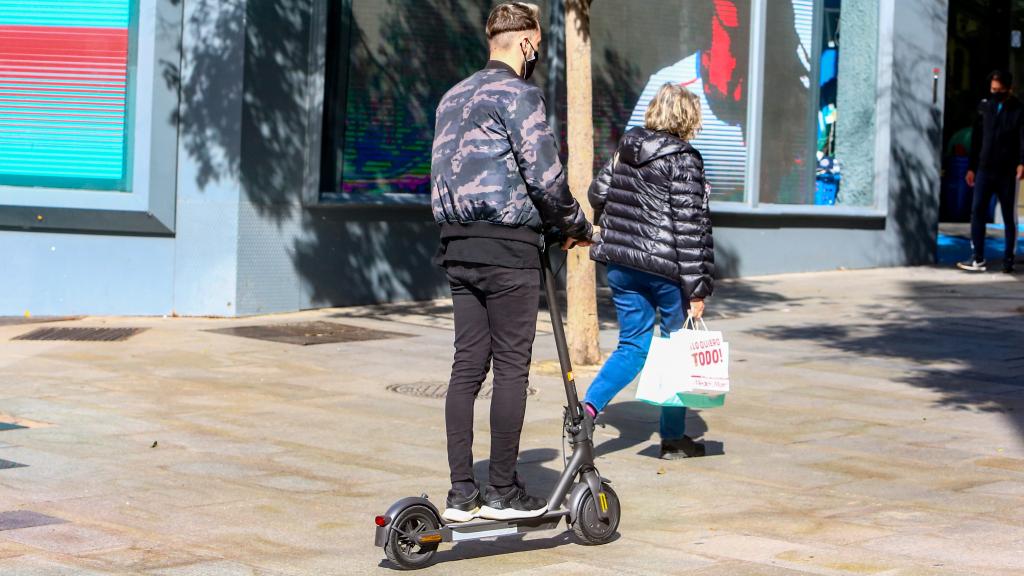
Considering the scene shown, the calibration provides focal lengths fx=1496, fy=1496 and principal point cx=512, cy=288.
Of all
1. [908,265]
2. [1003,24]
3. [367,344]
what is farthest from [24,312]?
[1003,24]

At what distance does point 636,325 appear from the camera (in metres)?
7.21

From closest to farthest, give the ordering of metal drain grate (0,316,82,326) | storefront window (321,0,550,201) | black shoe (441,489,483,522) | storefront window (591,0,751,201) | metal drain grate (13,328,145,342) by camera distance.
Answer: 1. black shoe (441,489,483,522)
2. metal drain grate (13,328,145,342)
3. metal drain grate (0,316,82,326)
4. storefront window (321,0,550,201)
5. storefront window (591,0,751,201)

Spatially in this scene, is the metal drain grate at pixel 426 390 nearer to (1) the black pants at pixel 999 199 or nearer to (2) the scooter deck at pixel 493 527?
(2) the scooter deck at pixel 493 527

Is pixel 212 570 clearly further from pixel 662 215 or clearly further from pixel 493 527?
pixel 662 215

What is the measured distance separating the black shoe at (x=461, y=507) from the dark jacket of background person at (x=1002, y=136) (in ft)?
38.4

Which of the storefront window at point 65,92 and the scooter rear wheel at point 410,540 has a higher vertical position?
the storefront window at point 65,92

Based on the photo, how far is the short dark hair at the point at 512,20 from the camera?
215 inches

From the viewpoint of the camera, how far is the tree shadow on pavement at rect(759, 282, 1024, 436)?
9.35m

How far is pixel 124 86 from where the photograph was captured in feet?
39.2

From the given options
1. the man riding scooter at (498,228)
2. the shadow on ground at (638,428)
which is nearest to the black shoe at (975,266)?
the shadow on ground at (638,428)

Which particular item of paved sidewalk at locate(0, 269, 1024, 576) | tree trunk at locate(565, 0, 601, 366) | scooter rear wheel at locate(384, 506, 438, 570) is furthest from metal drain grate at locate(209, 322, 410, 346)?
scooter rear wheel at locate(384, 506, 438, 570)

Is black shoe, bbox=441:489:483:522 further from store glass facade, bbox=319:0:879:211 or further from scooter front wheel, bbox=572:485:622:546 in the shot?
store glass facade, bbox=319:0:879:211

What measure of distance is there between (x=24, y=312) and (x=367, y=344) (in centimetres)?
298

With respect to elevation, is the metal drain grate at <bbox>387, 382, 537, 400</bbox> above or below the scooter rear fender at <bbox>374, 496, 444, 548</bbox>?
below
